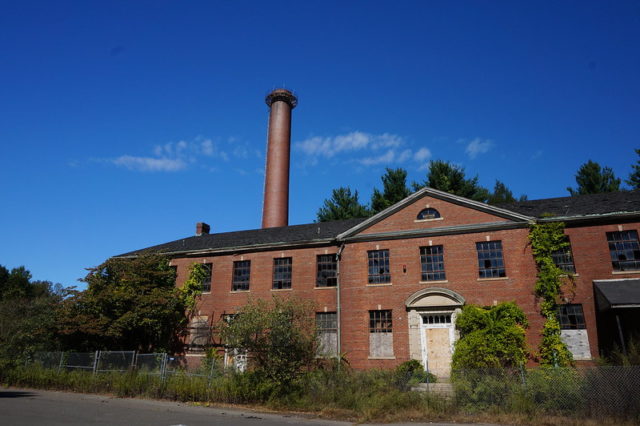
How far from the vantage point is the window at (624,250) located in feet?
62.1

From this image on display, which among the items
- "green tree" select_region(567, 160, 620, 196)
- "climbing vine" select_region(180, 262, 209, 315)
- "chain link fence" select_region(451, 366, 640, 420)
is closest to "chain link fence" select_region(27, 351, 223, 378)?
"climbing vine" select_region(180, 262, 209, 315)

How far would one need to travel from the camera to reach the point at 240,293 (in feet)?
84.2

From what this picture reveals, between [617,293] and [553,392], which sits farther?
[617,293]

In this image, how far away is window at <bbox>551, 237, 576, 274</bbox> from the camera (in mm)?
19609

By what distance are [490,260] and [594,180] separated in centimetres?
2948

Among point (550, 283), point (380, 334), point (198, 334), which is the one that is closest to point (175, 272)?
point (198, 334)

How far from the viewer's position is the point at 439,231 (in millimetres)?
22078

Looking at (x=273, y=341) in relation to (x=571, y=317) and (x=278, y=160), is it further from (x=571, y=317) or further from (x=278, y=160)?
(x=278, y=160)

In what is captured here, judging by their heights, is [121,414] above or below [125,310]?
below

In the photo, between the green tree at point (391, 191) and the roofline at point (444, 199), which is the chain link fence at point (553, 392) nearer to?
the roofline at point (444, 199)

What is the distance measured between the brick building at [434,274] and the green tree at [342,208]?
20.0 metres

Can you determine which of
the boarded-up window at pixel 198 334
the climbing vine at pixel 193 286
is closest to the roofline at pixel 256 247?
the climbing vine at pixel 193 286

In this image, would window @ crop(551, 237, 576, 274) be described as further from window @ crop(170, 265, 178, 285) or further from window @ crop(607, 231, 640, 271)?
window @ crop(170, 265, 178, 285)

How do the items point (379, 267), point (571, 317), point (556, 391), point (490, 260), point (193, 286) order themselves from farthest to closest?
point (193, 286)
point (379, 267)
point (490, 260)
point (571, 317)
point (556, 391)
